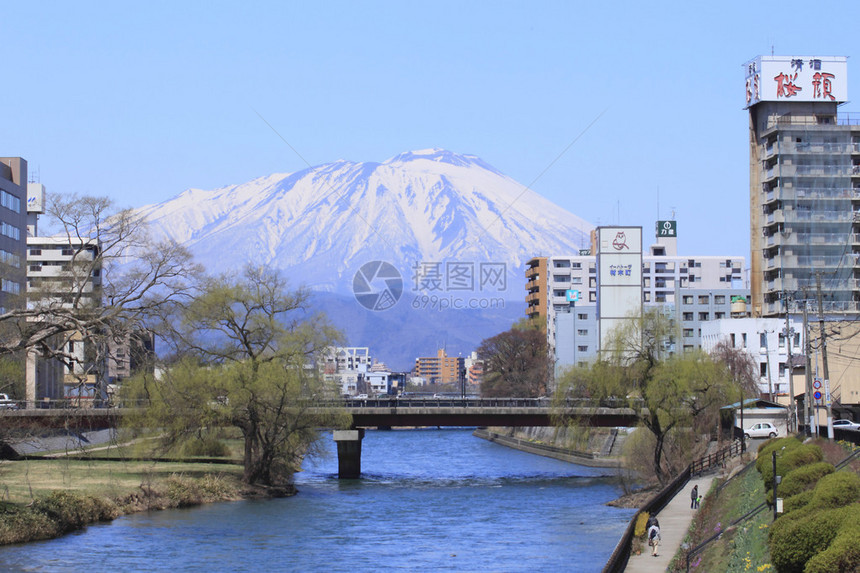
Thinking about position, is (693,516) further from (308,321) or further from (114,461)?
(114,461)

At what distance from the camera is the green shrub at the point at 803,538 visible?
23484mm

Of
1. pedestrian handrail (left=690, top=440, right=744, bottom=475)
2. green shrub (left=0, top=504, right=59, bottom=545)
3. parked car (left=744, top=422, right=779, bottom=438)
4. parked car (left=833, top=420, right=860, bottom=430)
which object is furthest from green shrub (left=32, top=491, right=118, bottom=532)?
parked car (left=833, top=420, right=860, bottom=430)

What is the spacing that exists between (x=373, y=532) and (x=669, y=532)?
16818mm

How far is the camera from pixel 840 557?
69.1 ft

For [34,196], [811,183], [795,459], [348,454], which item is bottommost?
[348,454]

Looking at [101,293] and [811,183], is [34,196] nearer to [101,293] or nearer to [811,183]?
[811,183]

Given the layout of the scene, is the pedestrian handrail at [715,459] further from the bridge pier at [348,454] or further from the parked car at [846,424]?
the bridge pier at [348,454]

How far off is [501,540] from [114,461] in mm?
36605

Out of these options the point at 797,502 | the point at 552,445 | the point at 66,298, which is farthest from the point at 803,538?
the point at 552,445

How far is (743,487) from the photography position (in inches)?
1889

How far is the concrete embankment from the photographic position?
103 m

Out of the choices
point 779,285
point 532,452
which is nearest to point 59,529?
point 532,452

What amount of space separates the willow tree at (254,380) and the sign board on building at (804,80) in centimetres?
7499

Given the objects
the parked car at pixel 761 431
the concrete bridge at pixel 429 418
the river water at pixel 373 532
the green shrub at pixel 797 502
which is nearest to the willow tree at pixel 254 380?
the river water at pixel 373 532
